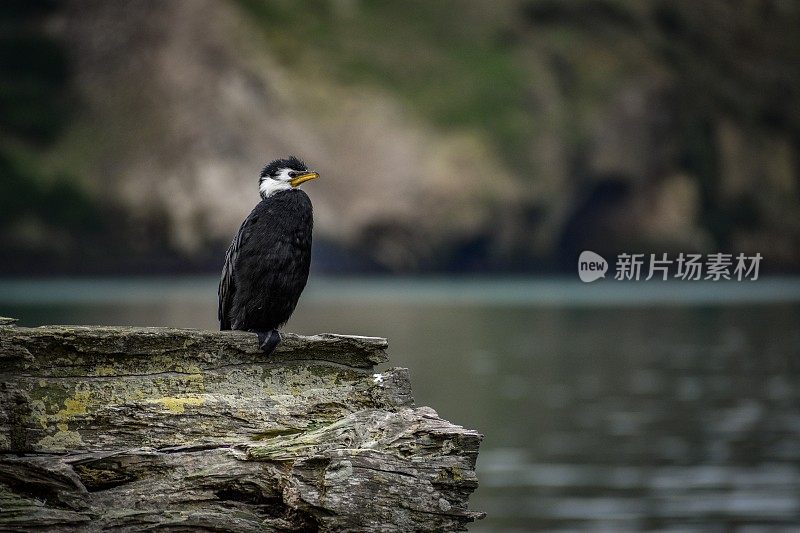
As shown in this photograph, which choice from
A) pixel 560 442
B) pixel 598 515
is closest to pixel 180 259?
pixel 560 442

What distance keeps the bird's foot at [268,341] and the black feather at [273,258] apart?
3.18ft

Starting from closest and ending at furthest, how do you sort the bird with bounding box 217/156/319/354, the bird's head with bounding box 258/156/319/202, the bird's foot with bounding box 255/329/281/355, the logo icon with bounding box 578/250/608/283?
the bird's foot with bounding box 255/329/281/355
the bird with bounding box 217/156/319/354
the bird's head with bounding box 258/156/319/202
the logo icon with bounding box 578/250/608/283

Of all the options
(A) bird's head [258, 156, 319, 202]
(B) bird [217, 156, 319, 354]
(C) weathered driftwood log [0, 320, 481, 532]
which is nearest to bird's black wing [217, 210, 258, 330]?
(B) bird [217, 156, 319, 354]

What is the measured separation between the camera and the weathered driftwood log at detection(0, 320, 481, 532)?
7.54 m

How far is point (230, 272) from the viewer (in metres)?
10.1

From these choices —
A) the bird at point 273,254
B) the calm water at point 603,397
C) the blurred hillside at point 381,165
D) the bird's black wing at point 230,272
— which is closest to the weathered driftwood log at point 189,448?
the bird at point 273,254

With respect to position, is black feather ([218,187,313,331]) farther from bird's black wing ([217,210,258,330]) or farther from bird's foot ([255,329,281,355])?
bird's foot ([255,329,281,355])

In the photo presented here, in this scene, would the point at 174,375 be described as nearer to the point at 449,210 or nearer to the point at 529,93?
the point at 449,210

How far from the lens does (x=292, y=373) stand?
856 centimetres

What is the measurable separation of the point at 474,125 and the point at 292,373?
183 m

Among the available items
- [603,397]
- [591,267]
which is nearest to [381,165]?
[603,397]

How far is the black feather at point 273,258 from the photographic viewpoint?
9.73 meters

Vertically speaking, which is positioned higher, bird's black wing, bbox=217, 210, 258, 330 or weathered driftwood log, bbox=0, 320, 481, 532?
bird's black wing, bbox=217, 210, 258, 330

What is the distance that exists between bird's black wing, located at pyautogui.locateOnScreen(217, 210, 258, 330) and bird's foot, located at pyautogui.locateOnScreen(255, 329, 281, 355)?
1.45 m
